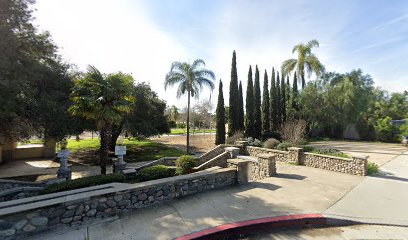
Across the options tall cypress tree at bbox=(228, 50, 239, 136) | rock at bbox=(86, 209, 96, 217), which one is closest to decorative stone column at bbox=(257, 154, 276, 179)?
rock at bbox=(86, 209, 96, 217)

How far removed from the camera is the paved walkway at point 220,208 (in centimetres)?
468

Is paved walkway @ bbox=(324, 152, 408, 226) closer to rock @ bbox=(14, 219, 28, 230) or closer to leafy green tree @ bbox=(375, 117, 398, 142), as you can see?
rock @ bbox=(14, 219, 28, 230)

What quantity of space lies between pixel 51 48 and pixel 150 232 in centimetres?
1171

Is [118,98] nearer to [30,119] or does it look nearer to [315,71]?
[30,119]

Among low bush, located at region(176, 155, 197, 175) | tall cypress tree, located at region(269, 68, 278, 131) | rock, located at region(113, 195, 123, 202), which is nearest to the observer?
rock, located at region(113, 195, 123, 202)

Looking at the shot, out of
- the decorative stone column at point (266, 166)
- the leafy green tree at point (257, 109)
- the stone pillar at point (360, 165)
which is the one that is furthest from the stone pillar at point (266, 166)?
the leafy green tree at point (257, 109)

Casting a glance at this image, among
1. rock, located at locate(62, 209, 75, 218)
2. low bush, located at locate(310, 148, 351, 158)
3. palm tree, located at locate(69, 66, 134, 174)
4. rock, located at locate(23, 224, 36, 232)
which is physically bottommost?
rock, located at locate(23, 224, 36, 232)

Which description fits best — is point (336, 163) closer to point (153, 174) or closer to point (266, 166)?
point (266, 166)

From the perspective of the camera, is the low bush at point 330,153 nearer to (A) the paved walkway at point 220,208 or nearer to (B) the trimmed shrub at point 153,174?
(A) the paved walkway at point 220,208

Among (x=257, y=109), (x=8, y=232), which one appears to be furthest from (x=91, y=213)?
(x=257, y=109)

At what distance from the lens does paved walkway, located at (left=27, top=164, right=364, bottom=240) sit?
4680 mm

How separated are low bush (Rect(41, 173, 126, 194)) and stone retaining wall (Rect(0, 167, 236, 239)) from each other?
96 cm

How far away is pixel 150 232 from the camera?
15.2 feet

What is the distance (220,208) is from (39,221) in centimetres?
428
